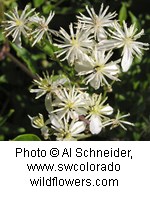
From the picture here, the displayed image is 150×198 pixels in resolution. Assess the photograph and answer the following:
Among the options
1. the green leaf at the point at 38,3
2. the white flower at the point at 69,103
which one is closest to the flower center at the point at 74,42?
the white flower at the point at 69,103

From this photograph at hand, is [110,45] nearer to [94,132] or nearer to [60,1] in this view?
[94,132]

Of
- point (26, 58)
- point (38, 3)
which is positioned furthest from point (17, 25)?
point (38, 3)

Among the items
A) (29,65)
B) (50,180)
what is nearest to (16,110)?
(29,65)

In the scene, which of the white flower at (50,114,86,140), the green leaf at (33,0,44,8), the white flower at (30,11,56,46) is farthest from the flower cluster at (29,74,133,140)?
the green leaf at (33,0,44,8)

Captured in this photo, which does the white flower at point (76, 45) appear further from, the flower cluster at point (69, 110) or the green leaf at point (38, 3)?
the green leaf at point (38, 3)

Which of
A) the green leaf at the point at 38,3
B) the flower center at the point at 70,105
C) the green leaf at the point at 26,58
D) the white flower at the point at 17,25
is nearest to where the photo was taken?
the flower center at the point at 70,105

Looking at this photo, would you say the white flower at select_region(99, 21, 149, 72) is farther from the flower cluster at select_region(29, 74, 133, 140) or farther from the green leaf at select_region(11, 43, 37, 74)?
the green leaf at select_region(11, 43, 37, 74)
